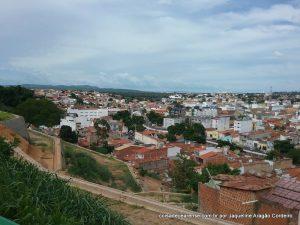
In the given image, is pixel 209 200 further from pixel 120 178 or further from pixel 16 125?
pixel 16 125

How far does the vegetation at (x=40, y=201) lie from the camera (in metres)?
3.32

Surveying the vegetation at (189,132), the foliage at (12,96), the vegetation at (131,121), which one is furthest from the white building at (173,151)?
the vegetation at (131,121)

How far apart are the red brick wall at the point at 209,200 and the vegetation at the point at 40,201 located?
4616 millimetres

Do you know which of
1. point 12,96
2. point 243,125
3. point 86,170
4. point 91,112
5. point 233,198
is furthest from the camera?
point 91,112

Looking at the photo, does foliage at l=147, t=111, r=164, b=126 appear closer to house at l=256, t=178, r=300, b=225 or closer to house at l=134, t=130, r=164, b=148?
house at l=134, t=130, r=164, b=148

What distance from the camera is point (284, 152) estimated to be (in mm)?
48156

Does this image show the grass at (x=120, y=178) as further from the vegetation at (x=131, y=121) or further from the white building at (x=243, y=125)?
the white building at (x=243, y=125)

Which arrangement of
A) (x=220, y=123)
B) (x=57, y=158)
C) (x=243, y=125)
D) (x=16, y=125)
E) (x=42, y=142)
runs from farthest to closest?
(x=220, y=123) < (x=243, y=125) < (x=42, y=142) < (x=16, y=125) < (x=57, y=158)

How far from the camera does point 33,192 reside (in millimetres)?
4129

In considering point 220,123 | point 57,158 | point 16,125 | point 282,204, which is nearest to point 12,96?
point 16,125

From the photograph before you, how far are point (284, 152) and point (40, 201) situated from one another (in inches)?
1846

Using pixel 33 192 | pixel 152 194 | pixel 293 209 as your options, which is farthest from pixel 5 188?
pixel 152 194

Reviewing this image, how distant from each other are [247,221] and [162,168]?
86.3 feet

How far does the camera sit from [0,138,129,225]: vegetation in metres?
3.32
